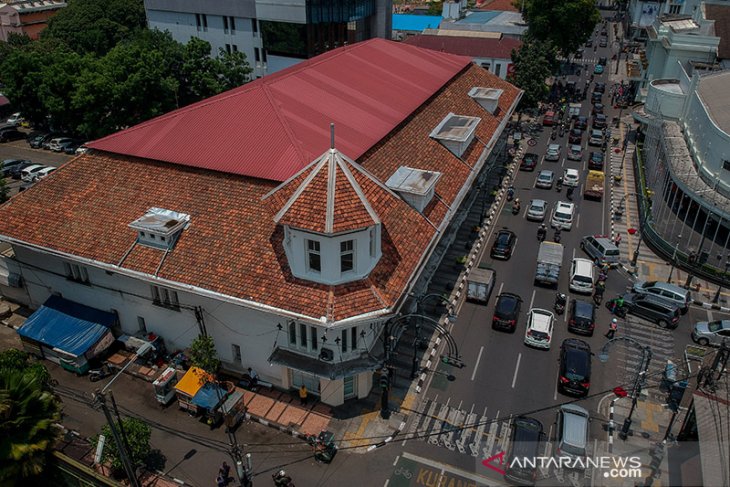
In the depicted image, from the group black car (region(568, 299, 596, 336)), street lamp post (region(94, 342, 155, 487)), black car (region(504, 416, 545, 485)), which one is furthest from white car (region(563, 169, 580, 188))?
street lamp post (region(94, 342, 155, 487))

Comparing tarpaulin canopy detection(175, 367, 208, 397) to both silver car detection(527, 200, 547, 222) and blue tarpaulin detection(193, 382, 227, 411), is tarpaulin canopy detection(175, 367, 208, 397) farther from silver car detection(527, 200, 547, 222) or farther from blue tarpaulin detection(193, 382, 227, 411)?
silver car detection(527, 200, 547, 222)

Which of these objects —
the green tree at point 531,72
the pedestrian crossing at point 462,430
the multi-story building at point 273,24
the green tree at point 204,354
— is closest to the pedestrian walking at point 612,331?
the pedestrian crossing at point 462,430

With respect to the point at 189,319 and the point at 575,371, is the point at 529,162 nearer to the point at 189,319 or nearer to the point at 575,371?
the point at 575,371

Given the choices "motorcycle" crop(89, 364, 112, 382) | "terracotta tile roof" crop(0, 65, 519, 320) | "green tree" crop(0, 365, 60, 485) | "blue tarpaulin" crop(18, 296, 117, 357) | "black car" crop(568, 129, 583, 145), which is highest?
"terracotta tile roof" crop(0, 65, 519, 320)

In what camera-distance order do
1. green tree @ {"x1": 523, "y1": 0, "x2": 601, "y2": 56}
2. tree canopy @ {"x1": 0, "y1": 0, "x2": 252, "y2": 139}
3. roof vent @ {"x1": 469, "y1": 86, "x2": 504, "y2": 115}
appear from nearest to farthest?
roof vent @ {"x1": 469, "y1": 86, "x2": 504, "y2": 115}, tree canopy @ {"x1": 0, "y1": 0, "x2": 252, "y2": 139}, green tree @ {"x1": 523, "y1": 0, "x2": 601, "y2": 56}

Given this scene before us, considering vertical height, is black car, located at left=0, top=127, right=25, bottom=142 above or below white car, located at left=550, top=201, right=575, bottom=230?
below

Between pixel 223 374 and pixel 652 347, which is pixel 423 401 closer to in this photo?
pixel 223 374

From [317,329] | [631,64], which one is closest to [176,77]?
[317,329]
